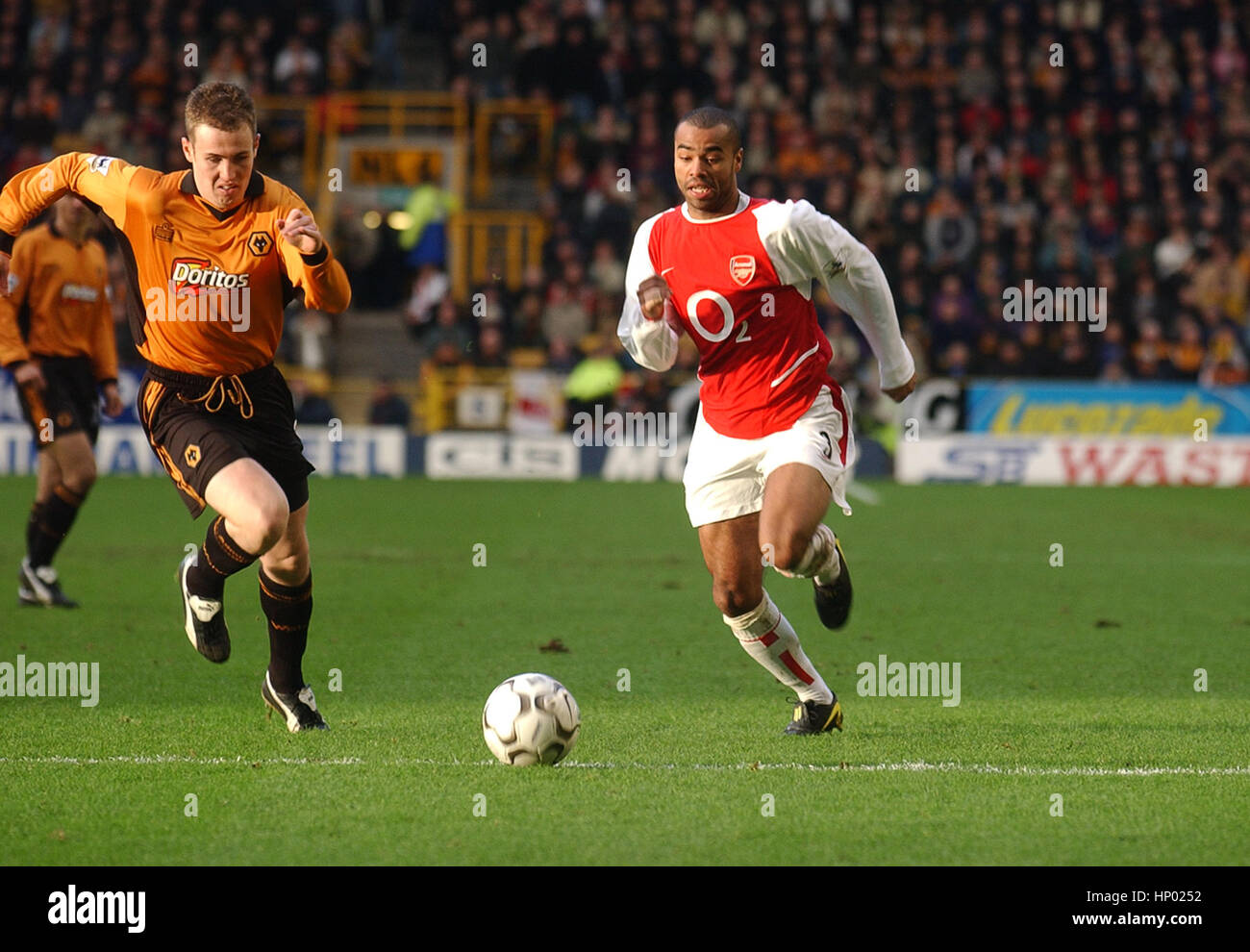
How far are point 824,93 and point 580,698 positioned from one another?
1906 centimetres

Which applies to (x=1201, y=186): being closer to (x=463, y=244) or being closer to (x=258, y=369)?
(x=463, y=244)

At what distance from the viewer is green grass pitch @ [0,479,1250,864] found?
15.0 ft

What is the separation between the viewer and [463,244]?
23.8 meters

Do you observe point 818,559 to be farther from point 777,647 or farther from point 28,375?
point 28,375

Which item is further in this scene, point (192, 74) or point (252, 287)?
point (192, 74)

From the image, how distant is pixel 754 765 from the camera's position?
17.9 feet

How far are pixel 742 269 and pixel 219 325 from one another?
186cm
